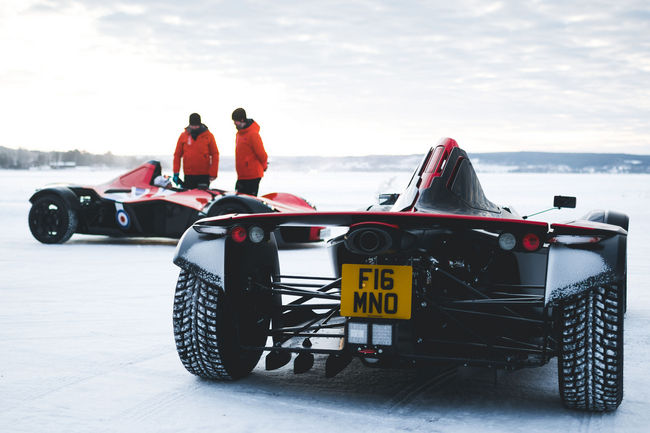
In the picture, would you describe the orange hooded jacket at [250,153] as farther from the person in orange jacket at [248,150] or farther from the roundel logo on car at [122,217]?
the roundel logo on car at [122,217]

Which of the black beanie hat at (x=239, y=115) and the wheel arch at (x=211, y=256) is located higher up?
the black beanie hat at (x=239, y=115)

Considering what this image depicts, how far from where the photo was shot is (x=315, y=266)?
9133mm

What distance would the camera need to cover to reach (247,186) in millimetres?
11750

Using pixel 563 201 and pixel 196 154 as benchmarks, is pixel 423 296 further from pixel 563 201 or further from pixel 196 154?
pixel 196 154

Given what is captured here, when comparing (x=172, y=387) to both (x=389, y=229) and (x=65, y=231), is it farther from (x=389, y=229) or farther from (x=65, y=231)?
(x=65, y=231)

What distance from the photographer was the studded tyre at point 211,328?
12.1ft

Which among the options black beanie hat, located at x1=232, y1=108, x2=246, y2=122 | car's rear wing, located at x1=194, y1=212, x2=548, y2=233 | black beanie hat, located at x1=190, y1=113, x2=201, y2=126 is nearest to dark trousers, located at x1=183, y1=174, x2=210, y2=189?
black beanie hat, located at x1=190, y1=113, x2=201, y2=126

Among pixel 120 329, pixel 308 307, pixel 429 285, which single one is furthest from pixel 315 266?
pixel 429 285

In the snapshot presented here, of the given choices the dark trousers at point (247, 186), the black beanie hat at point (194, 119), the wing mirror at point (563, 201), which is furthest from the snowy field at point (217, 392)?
the black beanie hat at point (194, 119)

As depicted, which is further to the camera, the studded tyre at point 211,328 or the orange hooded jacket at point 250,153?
the orange hooded jacket at point 250,153

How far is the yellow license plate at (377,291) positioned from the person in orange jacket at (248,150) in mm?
8214

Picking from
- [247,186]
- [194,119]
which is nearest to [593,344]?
[247,186]

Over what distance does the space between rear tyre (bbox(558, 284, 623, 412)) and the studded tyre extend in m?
1.46

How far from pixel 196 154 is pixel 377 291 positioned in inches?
348
